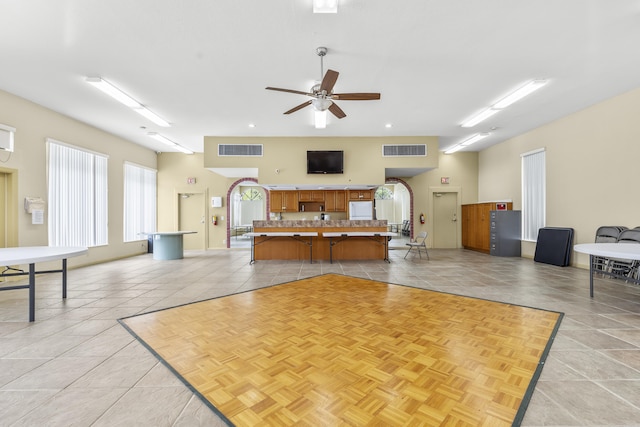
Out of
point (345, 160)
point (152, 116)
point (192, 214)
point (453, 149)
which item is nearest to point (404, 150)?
point (345, 160)

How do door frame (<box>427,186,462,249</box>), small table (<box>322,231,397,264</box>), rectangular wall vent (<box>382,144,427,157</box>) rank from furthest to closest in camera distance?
1. door frame (<box>427,186,462,249</box>)
2. rectangular wall vent (<box>382,144,427,157</box>)
3. small table (<box>322,231,397,264</box>)

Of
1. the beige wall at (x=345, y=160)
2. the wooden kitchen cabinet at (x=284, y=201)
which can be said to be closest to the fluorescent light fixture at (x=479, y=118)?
the beige wall at (x=345, y=160)

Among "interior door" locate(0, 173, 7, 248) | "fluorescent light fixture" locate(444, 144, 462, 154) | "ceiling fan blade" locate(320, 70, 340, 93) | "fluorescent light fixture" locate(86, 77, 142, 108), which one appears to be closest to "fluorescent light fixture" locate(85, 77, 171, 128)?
"fluorescent light fixture" locate(86, 77, 142, 108)

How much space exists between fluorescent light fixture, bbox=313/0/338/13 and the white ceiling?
0.15 meters

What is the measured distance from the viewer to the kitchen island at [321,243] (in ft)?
24.3

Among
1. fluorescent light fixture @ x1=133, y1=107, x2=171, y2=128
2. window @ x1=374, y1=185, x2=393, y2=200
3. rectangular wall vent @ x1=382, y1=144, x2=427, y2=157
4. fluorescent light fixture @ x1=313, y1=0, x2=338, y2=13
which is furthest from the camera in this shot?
window @ x1=374, y1=185, x2=393, y2=200

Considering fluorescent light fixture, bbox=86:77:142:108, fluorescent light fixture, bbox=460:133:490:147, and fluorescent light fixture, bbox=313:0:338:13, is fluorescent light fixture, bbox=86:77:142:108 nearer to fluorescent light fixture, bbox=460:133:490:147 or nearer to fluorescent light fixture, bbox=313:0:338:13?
fluorescent light fixture, bbox=313:0:338:13

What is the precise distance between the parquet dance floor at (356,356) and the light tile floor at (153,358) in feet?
0.47

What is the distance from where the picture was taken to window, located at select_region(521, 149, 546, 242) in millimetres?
6984

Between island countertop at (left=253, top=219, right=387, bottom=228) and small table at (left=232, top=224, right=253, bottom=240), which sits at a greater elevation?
island countertop at (left=253, top=219, right=387, bottom=228)

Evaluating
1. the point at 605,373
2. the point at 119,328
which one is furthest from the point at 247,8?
the point at 605,373

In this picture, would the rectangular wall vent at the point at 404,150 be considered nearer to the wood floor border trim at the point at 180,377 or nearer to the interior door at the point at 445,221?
the interior door at the point at 445,221

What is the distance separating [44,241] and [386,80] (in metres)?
7.35

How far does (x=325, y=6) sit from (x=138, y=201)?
8.40 m
